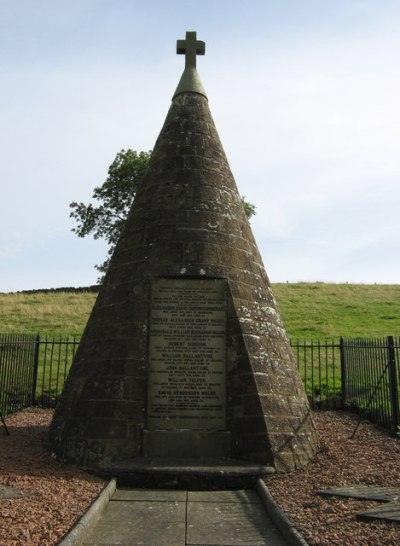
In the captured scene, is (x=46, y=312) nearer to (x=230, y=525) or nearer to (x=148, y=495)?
(x=148, y=495)

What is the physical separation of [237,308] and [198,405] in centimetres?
155

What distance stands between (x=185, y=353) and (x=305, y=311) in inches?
798

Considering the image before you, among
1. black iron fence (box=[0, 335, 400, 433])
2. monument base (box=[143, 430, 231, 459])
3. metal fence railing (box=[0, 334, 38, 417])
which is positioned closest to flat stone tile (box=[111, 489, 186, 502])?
monument base (box=[143, 430, 231, 459])

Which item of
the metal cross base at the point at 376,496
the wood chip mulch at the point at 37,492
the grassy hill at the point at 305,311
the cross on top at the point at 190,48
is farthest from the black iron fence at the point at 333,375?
the cross on top at the point at 190,48

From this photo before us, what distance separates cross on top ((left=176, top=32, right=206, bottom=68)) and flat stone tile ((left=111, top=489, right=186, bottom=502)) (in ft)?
25.2

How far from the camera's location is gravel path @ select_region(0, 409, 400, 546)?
4402 millimetres

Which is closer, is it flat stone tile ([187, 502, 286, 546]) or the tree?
flat stone tile ([187, 502, 286, 546])

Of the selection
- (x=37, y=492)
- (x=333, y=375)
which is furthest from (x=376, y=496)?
(x=333, y=375)

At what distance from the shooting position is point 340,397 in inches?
507

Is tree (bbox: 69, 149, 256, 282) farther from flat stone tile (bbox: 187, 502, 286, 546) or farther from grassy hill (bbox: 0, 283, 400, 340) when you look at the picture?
flat stone tile (bbox: 187, 502, 286, 546)

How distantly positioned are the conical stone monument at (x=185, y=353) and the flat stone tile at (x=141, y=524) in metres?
1.18

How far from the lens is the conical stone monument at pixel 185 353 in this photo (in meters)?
7.15

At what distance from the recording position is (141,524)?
5.09 metres

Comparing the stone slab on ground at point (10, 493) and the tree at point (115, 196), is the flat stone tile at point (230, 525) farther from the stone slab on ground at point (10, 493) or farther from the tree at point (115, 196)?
the tree at point (115, 196)
